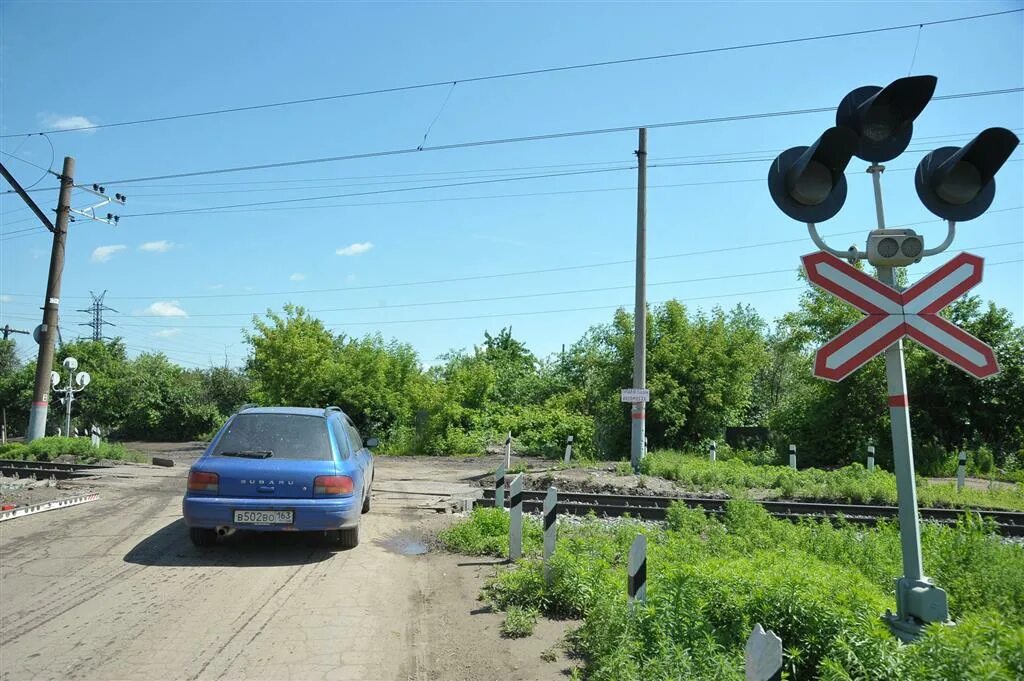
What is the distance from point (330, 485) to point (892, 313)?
5860 millimetres

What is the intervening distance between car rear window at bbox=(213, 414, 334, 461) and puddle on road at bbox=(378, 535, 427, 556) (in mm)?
1548

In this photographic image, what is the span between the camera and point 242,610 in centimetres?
598

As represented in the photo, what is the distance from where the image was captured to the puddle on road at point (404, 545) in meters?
8.66

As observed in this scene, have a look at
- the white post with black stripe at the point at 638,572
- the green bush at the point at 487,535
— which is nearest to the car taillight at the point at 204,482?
the green bush at the point at 487,535

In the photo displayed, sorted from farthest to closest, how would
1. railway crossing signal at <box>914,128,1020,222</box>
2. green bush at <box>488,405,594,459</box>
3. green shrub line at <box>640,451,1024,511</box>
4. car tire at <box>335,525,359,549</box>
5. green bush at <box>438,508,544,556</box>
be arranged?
green bush at <box>488,405,594,459</box>
green shrub line at <box>640,451,1024,511</box>
green bush at <box>438,508,544,556</box>
car tire at <box>335,525,359,549</box>
railway crossing signal at <box>914,128,1020,222</box>

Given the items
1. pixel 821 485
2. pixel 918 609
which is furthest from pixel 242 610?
pixel 821 485

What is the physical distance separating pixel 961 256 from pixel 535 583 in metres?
4.24

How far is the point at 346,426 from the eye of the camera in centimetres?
983

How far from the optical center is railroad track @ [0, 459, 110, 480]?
17.5m

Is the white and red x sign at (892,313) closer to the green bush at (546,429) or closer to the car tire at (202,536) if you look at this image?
the car tire at (202,536)

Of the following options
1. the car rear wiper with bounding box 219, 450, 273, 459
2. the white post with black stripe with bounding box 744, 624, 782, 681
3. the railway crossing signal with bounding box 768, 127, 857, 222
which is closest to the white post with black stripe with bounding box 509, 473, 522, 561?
the car rear wiper with bounding box 219, 450, 273, 459

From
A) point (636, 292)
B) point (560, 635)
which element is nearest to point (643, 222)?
point (636, 292)

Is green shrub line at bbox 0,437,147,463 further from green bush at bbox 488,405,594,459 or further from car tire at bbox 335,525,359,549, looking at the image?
car tire at bbox 335,525,359,549

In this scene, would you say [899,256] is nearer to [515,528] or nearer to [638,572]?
[638,572]
